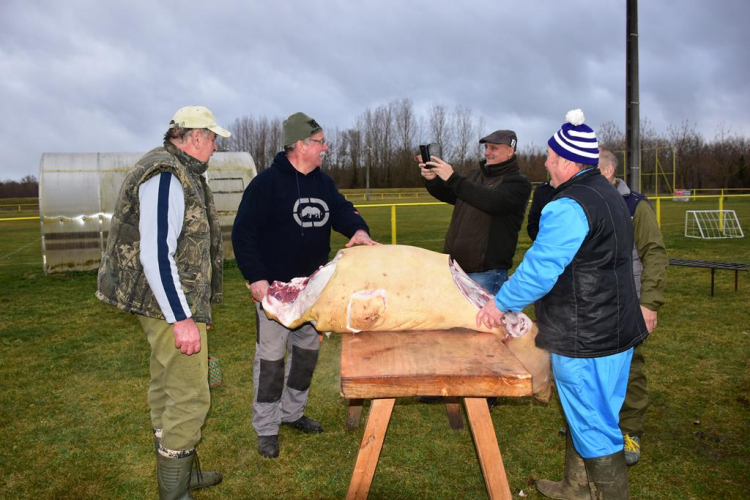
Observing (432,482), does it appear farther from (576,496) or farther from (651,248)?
(651,248)

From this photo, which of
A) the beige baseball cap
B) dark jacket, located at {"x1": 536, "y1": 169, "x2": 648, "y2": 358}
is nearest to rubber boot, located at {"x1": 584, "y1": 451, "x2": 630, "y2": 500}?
dark jacket, located at {"x1": 536, "y1": 169, "x2": 648, "y2": 358}

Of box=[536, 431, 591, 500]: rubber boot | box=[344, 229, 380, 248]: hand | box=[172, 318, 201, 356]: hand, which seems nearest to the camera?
box=[172, 318, 201, 356]: hand

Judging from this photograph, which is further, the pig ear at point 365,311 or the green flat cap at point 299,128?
Result: the green flat cap at point 299,128

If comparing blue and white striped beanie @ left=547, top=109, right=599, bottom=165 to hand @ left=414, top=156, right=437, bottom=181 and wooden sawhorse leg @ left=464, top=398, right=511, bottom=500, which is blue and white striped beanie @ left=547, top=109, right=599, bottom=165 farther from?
hand @ left=414, top=156, right=437, bottom=181

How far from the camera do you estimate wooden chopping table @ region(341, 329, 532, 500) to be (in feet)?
7.61

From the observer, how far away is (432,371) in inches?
93.0

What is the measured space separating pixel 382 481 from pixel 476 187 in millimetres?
2064

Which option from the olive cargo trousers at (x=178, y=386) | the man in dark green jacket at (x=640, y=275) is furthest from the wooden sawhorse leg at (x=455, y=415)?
the olive cargo trousers at (x=178, y=386)

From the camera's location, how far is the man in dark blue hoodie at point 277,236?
149 inches

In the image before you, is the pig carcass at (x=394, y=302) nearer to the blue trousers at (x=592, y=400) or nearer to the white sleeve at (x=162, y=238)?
the blue trousers at (x=592, y=400)

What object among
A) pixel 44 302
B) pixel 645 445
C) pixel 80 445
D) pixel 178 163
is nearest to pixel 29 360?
pixel 80 445

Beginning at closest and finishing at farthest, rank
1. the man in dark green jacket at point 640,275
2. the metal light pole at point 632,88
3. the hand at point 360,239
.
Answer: the man in dark green jacket at point 640,275 < the hand at point 360,239 < the metal light pole at point 632,88

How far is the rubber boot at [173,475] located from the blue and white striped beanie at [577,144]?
2512mm

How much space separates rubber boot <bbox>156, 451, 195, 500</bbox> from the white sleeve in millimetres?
832
